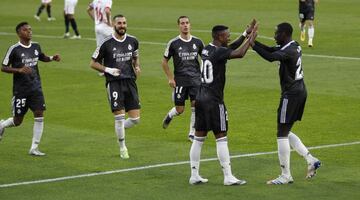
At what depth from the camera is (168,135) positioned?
70.6 feet

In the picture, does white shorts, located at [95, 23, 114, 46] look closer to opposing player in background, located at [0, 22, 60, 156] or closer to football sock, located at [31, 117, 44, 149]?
opposing player in background, located at [0, 22, 60, 156]

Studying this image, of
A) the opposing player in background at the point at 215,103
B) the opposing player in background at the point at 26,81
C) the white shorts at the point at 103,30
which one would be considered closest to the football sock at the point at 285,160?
the opposing player in background at the point at 215,103

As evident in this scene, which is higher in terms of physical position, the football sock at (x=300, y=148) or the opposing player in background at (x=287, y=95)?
the opposing player in background at (x=287, y=95)

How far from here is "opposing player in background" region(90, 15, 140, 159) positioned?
1895 cm

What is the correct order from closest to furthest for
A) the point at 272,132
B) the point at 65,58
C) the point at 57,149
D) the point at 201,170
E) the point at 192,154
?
the point at 192,154, the point at 201,170, the point at 57,149, the point at 272,132, the point at 65,58

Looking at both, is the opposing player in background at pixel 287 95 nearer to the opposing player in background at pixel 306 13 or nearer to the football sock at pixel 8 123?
the football sock at pixel 8 123

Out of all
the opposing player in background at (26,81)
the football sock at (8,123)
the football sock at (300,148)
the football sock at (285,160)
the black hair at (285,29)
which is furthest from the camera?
the football sock at (8,123)

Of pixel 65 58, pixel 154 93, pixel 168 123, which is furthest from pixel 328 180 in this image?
pixel 65 58

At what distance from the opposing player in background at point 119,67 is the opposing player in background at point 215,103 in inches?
113

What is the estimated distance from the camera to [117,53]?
750 inches

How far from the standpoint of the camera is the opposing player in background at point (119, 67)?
62.2ft

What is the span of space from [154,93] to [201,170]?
34.1 ft

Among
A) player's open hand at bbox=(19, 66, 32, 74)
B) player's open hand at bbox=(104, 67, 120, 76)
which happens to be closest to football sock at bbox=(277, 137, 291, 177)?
player's open hand at bbox=(104, 67, 120, 76)

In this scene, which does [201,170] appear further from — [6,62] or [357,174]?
[6,62]
